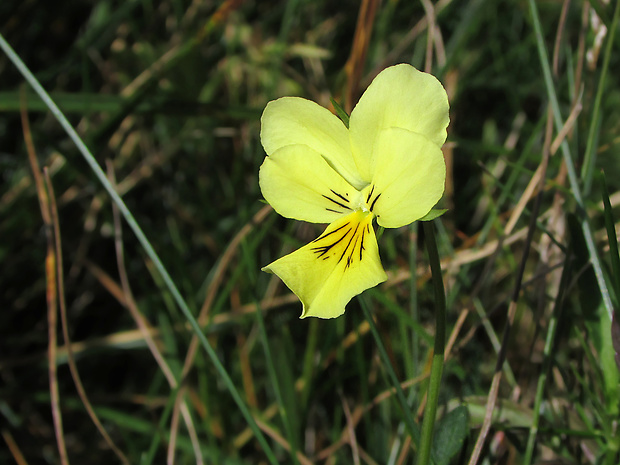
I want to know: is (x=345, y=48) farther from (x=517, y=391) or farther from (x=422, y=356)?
(x=517, y=391)

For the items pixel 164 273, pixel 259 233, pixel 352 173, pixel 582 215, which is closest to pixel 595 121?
pixel 582 215

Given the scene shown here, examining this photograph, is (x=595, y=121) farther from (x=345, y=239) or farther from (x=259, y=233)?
→ (x=259, y=233)

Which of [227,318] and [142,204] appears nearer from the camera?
[227,318]

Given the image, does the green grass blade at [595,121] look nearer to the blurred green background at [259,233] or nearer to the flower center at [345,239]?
the blurred green background at [259,233]

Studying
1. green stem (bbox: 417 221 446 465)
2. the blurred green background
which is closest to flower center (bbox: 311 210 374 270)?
green stem (bbox: 417 221 446 465)

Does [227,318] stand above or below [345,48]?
below

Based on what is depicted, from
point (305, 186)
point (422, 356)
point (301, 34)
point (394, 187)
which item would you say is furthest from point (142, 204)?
point (394, 187)

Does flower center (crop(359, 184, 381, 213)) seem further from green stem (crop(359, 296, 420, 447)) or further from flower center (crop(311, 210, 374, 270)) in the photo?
green stem (crop(359, 296, 420, 447))
